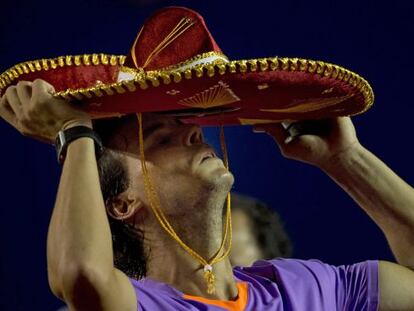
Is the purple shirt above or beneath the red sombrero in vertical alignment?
beneath

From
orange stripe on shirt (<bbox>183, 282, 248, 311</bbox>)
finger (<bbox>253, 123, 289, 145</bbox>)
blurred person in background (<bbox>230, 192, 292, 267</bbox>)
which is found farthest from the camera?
blurred person in background (<bbox>230, 192, 292, 267</bbox>)

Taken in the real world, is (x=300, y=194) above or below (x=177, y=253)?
Answer: above

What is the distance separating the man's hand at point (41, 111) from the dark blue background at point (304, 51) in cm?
104

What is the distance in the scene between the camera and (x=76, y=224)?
1.16m

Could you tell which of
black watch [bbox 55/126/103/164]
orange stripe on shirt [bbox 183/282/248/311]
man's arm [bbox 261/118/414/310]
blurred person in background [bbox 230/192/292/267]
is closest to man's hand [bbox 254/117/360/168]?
man's arm [bbox 261/118/414/310]

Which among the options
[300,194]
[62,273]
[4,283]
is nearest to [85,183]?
[62,273]

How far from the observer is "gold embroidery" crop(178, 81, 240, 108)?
1228 millimetres

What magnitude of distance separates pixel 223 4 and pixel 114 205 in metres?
1.13

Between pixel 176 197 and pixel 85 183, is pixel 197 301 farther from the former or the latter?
pixel 85 183

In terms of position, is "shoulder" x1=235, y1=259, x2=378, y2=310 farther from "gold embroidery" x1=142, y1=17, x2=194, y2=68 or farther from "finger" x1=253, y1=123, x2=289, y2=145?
"gold embroidery" x1=142, y1=17, x2=194, y2=68

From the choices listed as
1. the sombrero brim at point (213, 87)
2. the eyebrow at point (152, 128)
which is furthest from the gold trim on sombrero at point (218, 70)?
the eyebrow at point (152, 128)

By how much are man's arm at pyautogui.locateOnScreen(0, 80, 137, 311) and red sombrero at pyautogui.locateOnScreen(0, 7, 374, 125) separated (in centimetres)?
4

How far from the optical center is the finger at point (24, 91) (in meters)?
1.26

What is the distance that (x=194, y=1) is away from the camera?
7.92 ft
